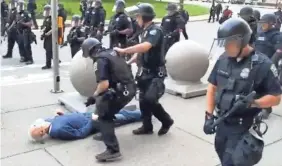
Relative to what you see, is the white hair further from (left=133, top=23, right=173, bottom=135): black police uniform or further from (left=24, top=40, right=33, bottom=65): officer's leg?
(left=24, top=40, right=33, bottom=65): officer's leg

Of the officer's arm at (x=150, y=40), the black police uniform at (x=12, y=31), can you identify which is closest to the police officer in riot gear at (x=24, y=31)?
the black police uniform at (x=12, y=31)

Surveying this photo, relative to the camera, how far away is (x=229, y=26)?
135 inches

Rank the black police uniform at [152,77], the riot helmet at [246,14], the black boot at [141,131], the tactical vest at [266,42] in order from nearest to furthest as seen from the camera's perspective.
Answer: the black police uniform at [152,77]
the black boot at [141,131]
the tactical vest at [266,42]
the riot helmet at [246,14]

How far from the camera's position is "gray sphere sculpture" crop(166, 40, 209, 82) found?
8.26 metres

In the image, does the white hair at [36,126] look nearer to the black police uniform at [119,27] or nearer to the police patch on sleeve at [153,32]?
the police patch on sleeve at [153,32]

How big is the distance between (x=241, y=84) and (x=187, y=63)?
191 inches

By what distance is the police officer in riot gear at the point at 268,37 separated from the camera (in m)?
7.06

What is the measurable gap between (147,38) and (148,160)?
1.61m

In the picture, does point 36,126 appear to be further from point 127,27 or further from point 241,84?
point 127,27

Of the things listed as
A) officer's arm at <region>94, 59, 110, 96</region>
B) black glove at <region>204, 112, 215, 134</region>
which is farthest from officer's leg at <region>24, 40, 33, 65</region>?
black glove at <region>204, 112, 215, 134</region>

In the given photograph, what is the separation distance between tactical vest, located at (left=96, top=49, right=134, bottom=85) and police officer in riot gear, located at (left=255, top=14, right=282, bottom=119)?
10.3 feet

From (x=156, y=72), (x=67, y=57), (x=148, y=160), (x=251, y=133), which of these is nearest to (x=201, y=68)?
(x=156, y=72)

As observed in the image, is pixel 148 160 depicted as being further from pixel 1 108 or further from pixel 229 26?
pixel 1 108

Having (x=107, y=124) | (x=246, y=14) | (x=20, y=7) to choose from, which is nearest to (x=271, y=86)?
(x=107, y=124)
